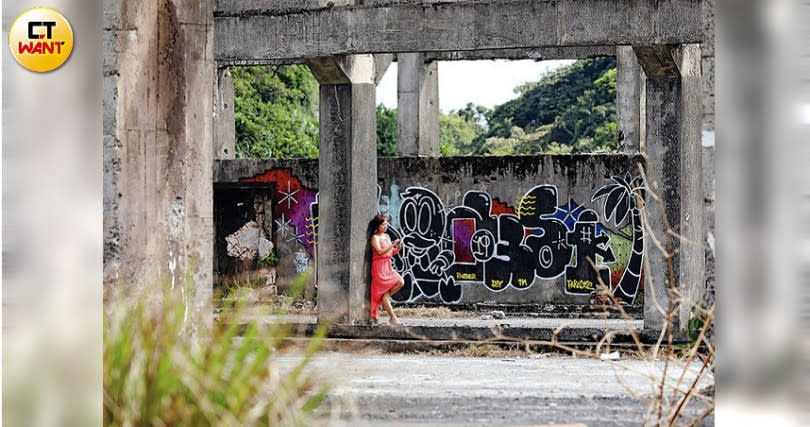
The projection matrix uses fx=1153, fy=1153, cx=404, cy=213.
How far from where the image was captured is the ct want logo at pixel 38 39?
160 inches

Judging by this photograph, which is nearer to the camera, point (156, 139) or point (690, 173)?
point (156, 139)

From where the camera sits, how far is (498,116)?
59.4 m

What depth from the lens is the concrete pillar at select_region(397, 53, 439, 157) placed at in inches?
930

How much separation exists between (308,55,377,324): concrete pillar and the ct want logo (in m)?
11.6

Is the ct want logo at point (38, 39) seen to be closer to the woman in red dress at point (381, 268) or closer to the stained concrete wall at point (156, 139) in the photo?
the stained concrete wall at point (156, 139)

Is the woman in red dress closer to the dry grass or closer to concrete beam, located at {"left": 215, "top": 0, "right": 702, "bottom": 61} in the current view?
concrete beam, located at {"left": 215, "top": 0, "right": 702, "bottom": 61}

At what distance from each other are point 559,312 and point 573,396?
11457mm

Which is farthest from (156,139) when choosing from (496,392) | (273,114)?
(273,114)

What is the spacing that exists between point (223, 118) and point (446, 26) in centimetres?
1199

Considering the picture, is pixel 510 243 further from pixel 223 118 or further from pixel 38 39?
pixel 38 39

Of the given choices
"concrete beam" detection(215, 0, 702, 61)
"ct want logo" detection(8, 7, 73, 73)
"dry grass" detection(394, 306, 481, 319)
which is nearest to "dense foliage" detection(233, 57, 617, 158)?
"dry grass" detection(394, 306, 481, 319)

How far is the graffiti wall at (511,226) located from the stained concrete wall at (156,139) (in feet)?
50.5

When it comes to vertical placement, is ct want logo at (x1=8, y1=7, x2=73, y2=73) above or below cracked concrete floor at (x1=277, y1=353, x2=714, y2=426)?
above

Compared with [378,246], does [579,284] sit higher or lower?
lower
